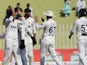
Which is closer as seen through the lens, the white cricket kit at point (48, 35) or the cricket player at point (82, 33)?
the cricket player at point (82, 33)

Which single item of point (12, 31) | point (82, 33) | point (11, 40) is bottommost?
point (11, 40)

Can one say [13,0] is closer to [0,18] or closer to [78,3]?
[0,18]

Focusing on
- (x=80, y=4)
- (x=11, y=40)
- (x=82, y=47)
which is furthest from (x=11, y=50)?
(x=80, y=4)

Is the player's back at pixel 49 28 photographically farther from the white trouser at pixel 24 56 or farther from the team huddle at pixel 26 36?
the white trouser at pixel 24 56

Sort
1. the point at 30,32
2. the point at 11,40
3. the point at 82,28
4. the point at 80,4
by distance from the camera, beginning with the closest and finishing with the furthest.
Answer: the point at 11,40 < the point at 82,28 < the point at 30,32 < the point at 80,4

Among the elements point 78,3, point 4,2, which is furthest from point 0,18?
point 78,3

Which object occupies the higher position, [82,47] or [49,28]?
[49,28]

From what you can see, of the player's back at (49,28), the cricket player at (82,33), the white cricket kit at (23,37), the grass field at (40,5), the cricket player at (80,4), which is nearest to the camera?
the white cricket kit at (23,37)

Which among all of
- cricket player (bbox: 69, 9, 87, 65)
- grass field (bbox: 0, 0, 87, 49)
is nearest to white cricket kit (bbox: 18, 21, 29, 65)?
cricket player (bbox: 69, 9, 87, 65)

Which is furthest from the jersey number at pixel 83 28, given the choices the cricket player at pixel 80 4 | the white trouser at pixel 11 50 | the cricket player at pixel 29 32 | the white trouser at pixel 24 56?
the cricket player at pixel 80 4

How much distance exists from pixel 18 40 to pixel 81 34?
6.51 ft

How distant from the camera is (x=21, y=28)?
54.9ft

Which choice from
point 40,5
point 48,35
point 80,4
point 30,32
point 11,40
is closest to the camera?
point 11,40

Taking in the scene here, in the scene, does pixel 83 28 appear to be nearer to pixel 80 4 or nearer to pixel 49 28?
pixel 49 28
